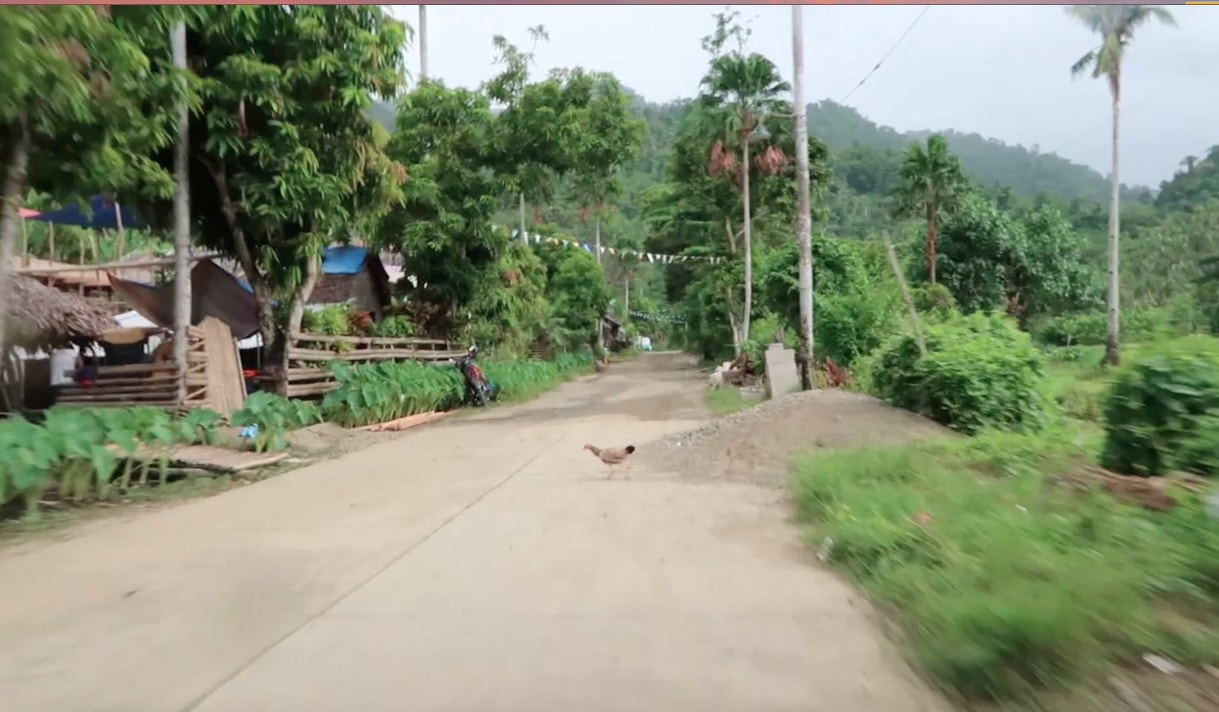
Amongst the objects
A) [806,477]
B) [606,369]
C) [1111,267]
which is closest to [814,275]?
[1111,267]

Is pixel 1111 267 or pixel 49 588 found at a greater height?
pixel 1111 267

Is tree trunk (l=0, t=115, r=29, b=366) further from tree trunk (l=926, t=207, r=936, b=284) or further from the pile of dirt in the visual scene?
tree trunk (l=926, t=207, r=936, b=284)

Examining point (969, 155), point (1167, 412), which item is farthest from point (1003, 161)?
point (1167, 412)

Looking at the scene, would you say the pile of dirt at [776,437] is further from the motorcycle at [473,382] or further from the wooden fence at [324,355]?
the motorcycle at [473,382]

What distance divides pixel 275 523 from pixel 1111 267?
2414cm

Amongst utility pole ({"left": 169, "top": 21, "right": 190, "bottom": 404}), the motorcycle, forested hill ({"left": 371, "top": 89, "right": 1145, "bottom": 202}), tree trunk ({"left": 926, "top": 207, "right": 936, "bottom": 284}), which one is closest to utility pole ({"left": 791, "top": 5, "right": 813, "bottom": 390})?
forested hill ({"left": 371, "top": 89, "right": 1145, "bottom": 202})

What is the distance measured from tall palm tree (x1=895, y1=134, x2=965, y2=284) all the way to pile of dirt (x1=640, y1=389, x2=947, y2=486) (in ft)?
74.4

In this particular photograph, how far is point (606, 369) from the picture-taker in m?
44.6

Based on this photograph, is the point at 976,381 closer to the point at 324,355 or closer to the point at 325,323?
the point at 324,355

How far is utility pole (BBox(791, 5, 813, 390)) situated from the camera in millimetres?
16656

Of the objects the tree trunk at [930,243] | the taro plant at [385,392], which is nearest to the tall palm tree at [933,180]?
the tree trunk at [930,243]

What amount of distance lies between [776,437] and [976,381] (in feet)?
9.23

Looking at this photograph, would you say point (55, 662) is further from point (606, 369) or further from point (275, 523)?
point (606, 369)

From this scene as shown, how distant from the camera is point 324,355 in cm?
1594
